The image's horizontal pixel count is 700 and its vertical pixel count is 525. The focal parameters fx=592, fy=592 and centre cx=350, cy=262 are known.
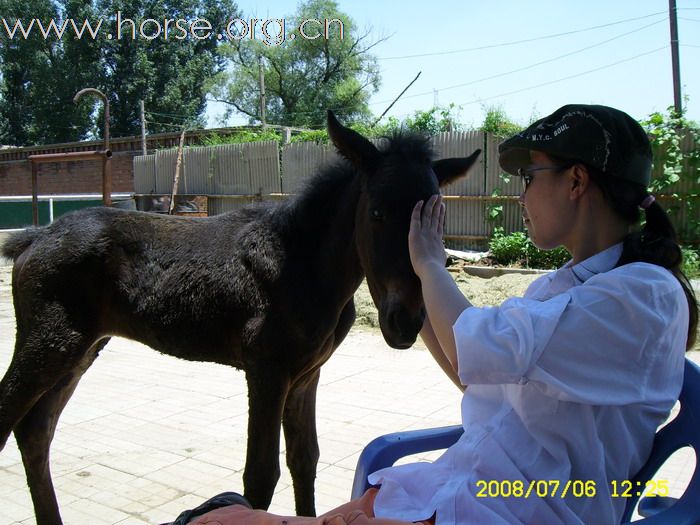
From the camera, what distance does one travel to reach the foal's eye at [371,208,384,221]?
2.34 metres

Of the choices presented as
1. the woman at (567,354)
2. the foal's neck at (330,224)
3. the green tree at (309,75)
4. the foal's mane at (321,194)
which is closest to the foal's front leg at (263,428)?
the foal's neck at (330,224)

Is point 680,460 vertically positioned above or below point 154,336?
below

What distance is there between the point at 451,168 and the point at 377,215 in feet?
1.94

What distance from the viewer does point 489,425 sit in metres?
1.48

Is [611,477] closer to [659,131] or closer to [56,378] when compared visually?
[56,378]

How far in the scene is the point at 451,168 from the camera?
275cm

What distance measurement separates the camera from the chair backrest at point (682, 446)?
1461mm

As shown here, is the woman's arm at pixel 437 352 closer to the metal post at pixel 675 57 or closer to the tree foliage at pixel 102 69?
the metal post at pixel 675 57

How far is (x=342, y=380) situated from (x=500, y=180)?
671 centimetres

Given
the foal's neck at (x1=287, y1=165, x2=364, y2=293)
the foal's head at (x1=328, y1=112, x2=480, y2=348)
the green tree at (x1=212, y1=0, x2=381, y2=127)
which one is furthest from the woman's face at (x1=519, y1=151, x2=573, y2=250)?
the green tree at (x1=212, y1=0, x2=381, y2=127)

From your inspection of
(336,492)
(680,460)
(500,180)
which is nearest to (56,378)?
(336,492)

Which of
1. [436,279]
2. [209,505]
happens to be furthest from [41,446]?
[436,279]

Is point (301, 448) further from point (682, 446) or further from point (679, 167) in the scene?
point (679, 167)

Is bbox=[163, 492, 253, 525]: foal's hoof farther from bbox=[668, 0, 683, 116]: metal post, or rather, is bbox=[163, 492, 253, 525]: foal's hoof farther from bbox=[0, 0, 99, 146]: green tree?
bbox=[0, 0, 99, 146]: green tree
